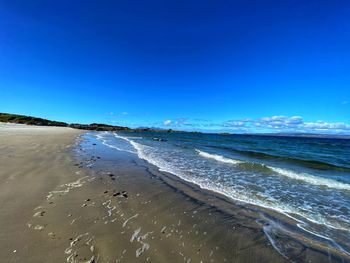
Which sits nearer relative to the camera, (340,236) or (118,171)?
(340,236)

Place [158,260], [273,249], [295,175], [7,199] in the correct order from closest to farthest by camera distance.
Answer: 1. [158,260]
2. [273,249]
3. [7,199]
4. [295,175]

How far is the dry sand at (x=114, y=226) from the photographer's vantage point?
3311mm

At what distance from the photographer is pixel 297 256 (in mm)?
3646

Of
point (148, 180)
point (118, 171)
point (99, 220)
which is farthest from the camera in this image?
point (118, 171)

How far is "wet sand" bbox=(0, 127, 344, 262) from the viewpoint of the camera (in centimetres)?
333

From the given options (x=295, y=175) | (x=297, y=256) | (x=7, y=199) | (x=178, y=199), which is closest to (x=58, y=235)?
(x=7, y=199)

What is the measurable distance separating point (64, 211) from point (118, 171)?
4.95 meters

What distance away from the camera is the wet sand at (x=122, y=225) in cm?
333

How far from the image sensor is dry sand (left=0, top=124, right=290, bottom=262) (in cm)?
331

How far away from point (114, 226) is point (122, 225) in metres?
0.17

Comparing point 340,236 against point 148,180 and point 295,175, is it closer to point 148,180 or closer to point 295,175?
point 148,180

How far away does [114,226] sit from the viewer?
422cm

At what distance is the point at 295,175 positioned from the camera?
11281 millimetres

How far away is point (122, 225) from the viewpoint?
4297 millimetres
